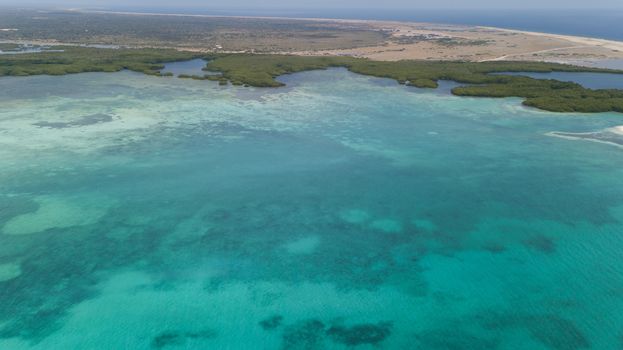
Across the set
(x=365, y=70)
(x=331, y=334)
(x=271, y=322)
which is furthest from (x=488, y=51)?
(x=271, y=322)

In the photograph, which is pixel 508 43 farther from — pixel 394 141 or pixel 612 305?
pixel 612 305

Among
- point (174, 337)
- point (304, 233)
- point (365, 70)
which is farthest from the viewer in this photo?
point (365, 70)

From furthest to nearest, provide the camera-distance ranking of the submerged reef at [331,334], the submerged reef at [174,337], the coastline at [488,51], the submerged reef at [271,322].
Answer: the coastline at [488,51] < the submerged reef at [271,322] < the submerged reef at [331,334] < the submerged reef at [174,337]

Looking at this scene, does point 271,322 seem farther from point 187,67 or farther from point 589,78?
point 589,78

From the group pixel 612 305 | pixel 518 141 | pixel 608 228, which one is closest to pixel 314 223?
pixel 612 305

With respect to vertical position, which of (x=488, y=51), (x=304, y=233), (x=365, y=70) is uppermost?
(x=488, y=51)

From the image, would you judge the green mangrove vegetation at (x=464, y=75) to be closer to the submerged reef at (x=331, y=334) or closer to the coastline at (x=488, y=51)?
the coastline at (x=488, y=51)

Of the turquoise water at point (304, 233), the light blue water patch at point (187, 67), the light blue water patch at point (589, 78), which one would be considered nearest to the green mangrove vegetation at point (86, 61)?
the light blue water patch at point (187, 67)

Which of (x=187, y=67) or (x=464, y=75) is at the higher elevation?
(x=464, y=75)
